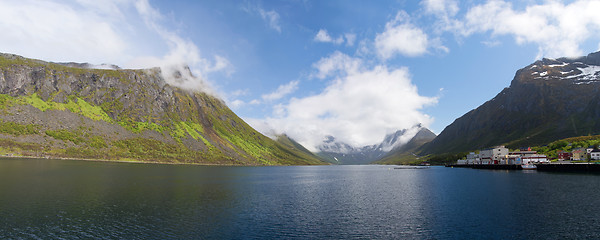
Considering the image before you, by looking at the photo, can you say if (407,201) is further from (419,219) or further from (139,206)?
(139,206)

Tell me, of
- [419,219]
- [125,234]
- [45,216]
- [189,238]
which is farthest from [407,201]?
[45,216]

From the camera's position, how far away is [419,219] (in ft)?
183

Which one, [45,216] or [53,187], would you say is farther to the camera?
[53,187]

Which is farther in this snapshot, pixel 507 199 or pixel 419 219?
pixel 507 199

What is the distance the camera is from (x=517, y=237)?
4306 centimetres

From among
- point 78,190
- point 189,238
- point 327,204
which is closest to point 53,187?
point 78,190

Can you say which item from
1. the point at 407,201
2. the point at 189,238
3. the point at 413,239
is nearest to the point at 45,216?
the point at 189,238

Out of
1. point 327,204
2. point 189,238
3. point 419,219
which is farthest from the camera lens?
point 327,204

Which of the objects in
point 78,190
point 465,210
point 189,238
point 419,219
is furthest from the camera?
point 78,190

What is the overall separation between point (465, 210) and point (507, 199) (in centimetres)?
2320

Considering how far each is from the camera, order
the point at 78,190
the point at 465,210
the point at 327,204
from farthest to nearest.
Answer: the point at 78,190, the point at 327,204, the point at 465,210

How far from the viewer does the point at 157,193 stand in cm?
8512

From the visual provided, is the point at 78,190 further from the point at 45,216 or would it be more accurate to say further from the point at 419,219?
the point at 419,219

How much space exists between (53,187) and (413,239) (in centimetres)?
10115
